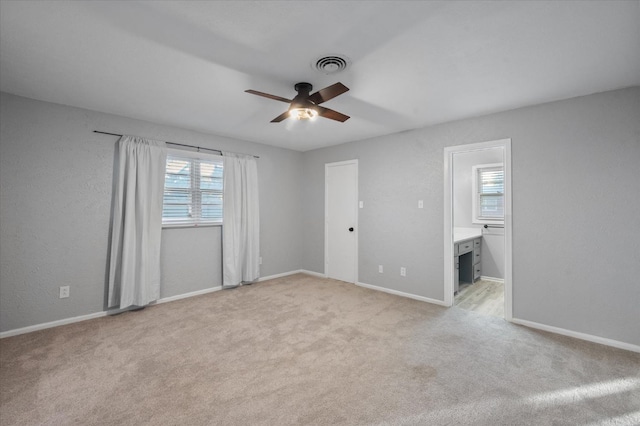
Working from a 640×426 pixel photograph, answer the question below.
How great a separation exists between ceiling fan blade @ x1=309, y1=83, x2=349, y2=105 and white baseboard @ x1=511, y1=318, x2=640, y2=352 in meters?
3.10

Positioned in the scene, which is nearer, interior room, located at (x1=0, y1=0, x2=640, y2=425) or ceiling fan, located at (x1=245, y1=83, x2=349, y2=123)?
interior room, located at (x1=0, y1=0, x2=640, y2=425)

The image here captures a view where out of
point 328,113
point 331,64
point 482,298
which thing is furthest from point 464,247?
point 331,64

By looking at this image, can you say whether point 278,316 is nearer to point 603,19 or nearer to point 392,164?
point 392,164

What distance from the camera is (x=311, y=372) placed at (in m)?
2.24

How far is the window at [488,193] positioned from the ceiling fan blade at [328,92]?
164 inches

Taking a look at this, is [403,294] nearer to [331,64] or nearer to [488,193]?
[488,193]

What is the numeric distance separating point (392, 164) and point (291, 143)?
179cm

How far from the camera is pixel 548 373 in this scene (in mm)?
2223

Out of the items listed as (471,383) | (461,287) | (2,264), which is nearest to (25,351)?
(2,264)

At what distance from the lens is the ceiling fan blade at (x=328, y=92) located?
6.81 feet

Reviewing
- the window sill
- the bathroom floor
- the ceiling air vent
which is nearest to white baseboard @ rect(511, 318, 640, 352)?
the bathroom floor

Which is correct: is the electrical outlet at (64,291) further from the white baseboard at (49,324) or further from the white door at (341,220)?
the white door at (341,220)

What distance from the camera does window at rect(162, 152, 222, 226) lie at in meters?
4.02

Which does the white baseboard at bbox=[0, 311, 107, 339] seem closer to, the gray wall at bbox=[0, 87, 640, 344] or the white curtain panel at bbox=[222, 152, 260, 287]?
the gray wall at bbox=[0, 87, 640, 344]
